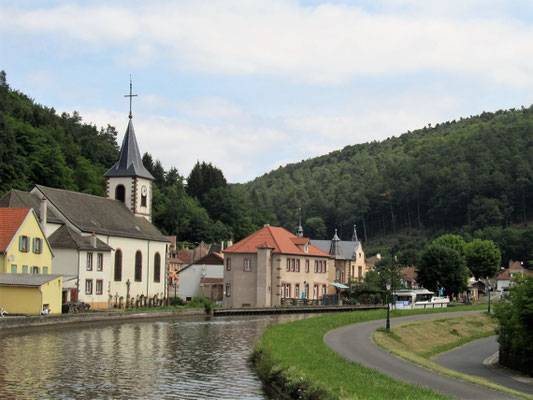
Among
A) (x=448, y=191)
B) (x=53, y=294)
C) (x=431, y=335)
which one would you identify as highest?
(x=448, y=191)

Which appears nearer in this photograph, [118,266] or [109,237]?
[109,237]

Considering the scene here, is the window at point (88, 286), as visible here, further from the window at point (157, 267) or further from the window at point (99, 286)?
the window at point (157, 267)

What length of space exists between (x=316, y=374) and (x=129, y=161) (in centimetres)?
5804

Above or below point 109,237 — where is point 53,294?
below

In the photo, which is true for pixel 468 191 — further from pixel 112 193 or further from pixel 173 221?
pixel 112 193

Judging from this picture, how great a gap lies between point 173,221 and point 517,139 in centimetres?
8818

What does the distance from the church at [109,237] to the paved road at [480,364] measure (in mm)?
30317

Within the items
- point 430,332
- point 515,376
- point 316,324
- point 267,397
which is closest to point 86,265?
point 316,324

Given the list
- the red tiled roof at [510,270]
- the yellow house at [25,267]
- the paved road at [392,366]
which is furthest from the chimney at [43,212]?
the red tiled roof at [510,270]

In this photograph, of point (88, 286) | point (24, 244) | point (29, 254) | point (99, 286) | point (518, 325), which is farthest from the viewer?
point (99, 286)

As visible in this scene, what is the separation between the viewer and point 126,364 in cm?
2847

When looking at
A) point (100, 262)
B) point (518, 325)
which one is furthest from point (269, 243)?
point (518, 325)

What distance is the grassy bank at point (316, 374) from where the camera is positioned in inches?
728

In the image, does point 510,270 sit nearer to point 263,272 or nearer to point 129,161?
point 263,272
